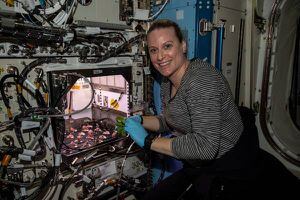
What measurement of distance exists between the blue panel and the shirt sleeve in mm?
1012

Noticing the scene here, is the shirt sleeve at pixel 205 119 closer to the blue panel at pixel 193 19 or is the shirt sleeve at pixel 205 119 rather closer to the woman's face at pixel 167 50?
the woman's face at pixel 167 50

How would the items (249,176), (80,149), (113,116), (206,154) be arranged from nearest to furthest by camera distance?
(206,154)
(249,176)
(80,149)
(113,116)

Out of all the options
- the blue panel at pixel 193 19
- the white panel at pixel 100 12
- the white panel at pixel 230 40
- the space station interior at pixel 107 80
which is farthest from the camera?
the white panel at pixel 230 40

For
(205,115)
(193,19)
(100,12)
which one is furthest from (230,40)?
(205,115)

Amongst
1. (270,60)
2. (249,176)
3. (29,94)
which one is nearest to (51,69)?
(29,94)

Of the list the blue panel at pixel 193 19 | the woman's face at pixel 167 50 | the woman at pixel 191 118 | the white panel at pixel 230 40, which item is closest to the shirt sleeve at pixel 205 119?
the woman at pixel 191 118

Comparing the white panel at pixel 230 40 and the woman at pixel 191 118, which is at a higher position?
the white panel at pixel 230 40

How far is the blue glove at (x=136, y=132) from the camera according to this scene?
1.96m

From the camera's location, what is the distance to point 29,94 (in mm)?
1863

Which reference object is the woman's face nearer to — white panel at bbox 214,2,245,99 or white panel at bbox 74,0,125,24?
white panel at bbox 74,0,125,24

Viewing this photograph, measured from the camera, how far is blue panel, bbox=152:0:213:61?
2.45 meters

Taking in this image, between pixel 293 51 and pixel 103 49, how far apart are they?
269 cm

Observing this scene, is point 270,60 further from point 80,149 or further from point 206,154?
point 80,149

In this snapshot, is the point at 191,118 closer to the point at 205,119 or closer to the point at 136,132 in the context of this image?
the point at 205,119
